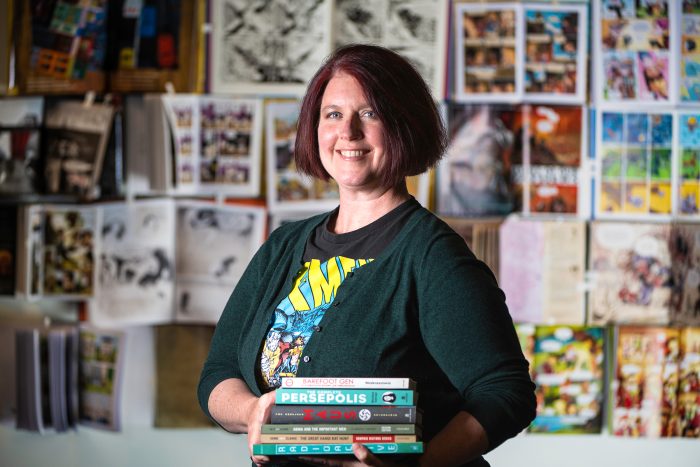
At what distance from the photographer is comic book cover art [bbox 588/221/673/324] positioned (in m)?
2.45

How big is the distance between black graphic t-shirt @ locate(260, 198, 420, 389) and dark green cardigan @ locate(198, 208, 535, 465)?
2 cm

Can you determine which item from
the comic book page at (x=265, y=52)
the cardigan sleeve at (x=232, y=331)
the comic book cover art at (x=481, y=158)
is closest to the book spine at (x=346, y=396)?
the cardigan sleeve at (x=232, y=331)

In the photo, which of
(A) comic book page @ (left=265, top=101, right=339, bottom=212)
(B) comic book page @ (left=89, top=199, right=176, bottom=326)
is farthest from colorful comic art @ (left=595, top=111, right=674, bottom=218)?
(B) comic book page @ (left=89, top=199, right=176, bottom=326)

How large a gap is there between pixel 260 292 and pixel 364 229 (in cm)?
20

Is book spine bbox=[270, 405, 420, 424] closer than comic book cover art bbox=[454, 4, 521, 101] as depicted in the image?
Yes

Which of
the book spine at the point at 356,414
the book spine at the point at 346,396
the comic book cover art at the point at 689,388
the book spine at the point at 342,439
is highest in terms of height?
the book spine at the point at 346,396

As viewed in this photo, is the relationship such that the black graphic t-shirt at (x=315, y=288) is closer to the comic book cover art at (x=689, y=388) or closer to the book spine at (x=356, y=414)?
the book spine at (x=356, y=414)

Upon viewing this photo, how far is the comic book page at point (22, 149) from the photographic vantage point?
2504 mm

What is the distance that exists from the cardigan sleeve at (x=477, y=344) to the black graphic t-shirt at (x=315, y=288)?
13cm

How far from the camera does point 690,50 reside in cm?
247

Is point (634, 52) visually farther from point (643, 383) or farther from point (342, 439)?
point (342, 439)

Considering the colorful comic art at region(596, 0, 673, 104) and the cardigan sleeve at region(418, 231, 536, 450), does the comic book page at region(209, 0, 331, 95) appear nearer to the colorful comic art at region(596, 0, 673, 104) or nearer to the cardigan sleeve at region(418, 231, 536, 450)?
the colorful comic art at region(596, 0, 673, 104)

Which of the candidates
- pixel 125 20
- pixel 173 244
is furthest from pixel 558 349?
pixel 125 20

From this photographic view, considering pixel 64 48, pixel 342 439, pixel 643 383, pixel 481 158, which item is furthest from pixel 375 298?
pixel 64 48
